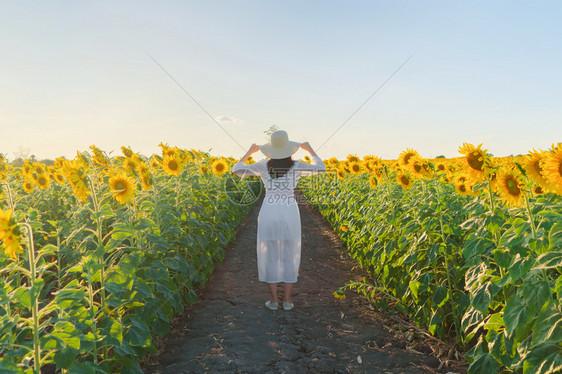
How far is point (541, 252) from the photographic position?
245 cm

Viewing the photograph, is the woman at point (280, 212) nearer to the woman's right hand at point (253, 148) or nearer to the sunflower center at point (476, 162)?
the woman's right hand at point (253, 148)

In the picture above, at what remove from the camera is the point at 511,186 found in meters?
3.00

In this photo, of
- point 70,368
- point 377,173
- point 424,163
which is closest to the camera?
point 70,368

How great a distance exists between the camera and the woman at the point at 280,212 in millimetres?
5051

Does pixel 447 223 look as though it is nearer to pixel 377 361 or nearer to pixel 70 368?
pixel 377 361

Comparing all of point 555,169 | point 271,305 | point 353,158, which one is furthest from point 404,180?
point 353,158

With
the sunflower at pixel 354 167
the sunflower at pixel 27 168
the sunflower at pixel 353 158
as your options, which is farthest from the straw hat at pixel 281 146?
the sunflower at pixel 27 168

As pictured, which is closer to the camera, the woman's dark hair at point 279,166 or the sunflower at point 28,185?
the woman's dark hair at point 279,166

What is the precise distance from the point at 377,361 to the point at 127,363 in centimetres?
230

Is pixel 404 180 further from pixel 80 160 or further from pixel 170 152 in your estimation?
pixel 80 160

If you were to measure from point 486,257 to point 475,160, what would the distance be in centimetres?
83

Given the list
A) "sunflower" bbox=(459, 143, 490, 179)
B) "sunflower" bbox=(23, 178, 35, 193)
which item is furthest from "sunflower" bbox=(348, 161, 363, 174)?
"sunflower" bbox=(23, 178, 35, 193)

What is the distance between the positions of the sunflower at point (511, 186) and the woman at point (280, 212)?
2383mm

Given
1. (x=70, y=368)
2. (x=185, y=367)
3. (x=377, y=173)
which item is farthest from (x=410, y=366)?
(x=377, y=173)
